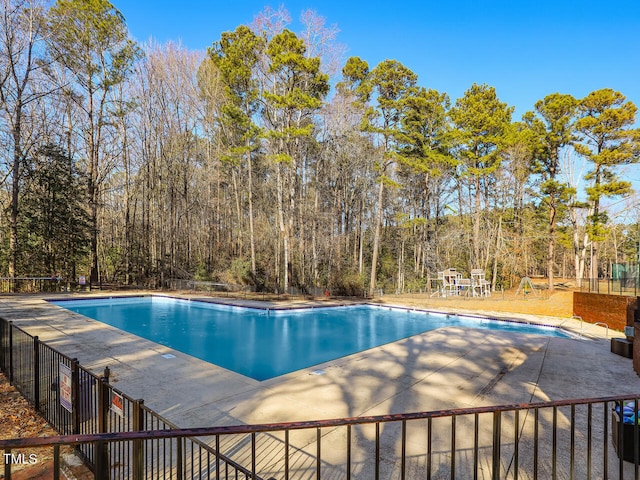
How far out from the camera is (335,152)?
22250 mm

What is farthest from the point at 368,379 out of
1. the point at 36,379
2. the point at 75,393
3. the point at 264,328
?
the point at 264,328

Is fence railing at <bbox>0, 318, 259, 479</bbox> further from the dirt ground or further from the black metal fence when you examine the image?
the black metal fence

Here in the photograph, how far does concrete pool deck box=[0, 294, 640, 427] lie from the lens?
166 inches

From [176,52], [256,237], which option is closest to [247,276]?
[256,237]

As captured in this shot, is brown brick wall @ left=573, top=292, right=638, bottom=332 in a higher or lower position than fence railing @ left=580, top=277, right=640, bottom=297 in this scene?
lower

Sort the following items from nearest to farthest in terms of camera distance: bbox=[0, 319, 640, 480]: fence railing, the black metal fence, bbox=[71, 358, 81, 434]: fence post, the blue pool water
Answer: bbox=[0, 319, 640, 480]: fence railing → bbox=[71, 358, 81, 434]: fence post → the blue pool water → the black metal fence

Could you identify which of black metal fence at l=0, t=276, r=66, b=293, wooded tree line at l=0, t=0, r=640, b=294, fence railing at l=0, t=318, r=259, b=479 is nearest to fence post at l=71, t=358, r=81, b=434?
fence railing at l=0, t=318, r=259, b=479

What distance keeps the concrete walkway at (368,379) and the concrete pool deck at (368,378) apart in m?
0.01

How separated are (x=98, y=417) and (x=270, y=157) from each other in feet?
50.3

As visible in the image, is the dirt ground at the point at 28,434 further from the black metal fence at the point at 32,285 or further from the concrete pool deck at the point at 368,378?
the black metal fence at the point at 32,285

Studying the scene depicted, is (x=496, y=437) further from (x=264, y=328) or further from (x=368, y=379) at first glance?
(x=264, y=328)

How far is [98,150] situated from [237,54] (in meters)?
9.20

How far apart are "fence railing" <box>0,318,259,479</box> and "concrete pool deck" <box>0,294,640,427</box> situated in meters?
0.63

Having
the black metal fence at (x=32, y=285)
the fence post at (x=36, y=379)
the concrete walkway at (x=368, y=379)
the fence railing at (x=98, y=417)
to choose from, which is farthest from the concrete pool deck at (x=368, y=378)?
the black metal fence at (x=32, y=285)
